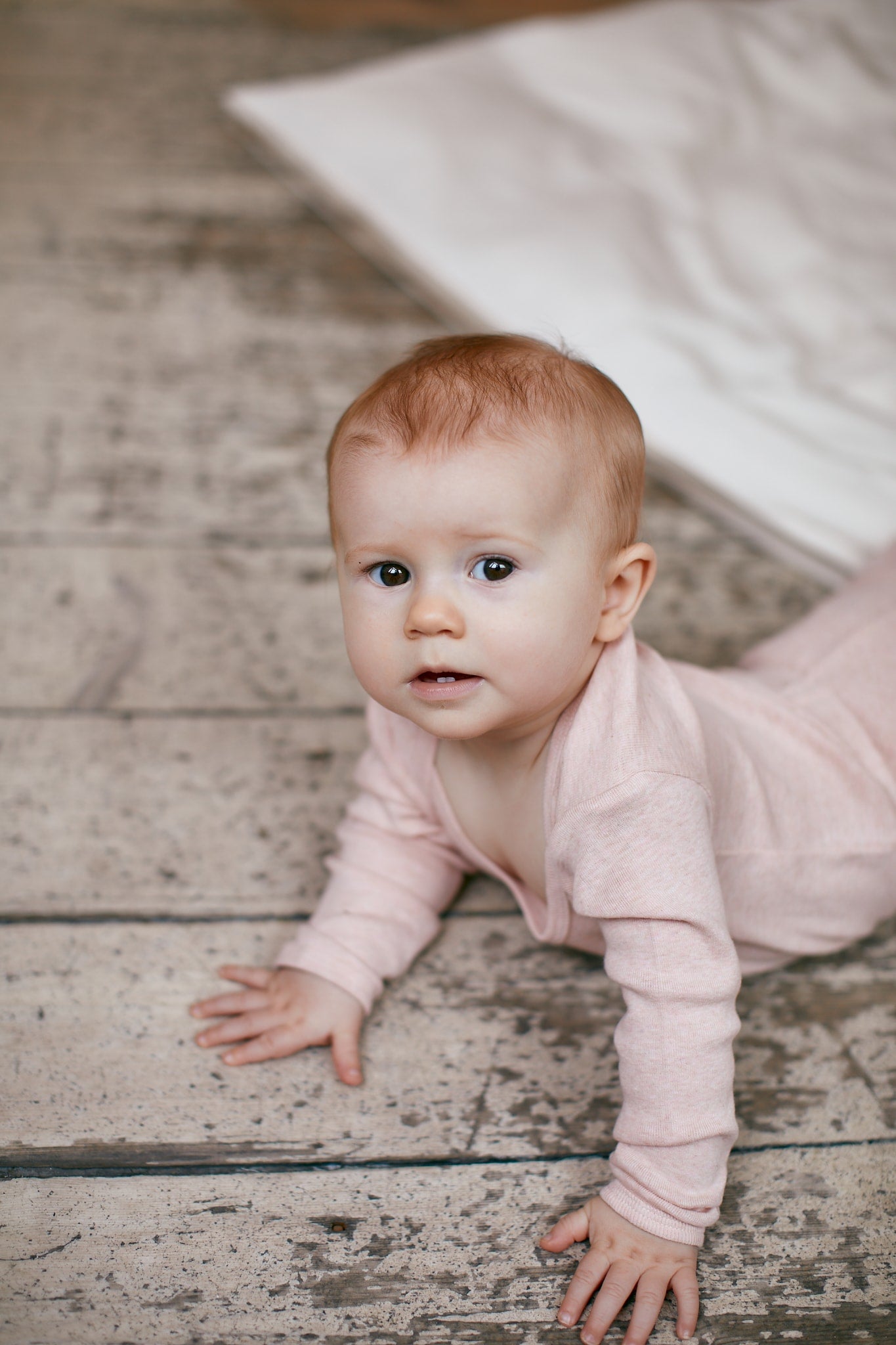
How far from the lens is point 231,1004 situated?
0.72 metres

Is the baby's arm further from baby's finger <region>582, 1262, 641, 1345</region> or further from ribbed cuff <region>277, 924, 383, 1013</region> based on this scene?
baby's finger <region>582, 1262, 641, 1345</region>

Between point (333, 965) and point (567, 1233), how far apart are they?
0.68 feet

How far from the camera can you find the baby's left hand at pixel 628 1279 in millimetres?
572

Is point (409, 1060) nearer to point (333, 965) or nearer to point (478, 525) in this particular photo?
point (333, 965)

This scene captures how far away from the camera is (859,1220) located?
A: 631 millimetres

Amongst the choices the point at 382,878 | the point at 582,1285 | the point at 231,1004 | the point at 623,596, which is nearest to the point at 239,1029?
the point at 231,1004

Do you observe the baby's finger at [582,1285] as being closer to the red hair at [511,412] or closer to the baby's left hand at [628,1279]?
the baby's left hand at [628,1279]

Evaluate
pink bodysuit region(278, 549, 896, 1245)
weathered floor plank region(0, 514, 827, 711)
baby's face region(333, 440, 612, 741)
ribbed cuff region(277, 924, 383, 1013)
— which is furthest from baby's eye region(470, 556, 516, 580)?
weathered floor plank region(0, 514, 827, 711)

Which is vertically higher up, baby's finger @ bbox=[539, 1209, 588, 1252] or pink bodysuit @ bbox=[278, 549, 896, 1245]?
pink bodysuit @ bbox=[278, 549, 896, 1245]

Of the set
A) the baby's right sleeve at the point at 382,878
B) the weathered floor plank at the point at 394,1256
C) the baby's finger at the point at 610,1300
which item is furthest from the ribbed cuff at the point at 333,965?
the baby's finger at the point at 610,1300

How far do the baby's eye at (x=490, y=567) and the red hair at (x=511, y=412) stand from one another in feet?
0.18

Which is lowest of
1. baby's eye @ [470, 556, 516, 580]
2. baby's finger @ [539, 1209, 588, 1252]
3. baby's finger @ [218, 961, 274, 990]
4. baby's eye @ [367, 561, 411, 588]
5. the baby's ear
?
baby's finger @ [218, 961, 274, 990]

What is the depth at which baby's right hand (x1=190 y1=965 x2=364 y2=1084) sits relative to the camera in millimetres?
700

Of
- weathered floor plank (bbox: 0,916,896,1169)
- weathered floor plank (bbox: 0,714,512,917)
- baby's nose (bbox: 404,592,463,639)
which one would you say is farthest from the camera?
weathered floor plank (bbox: 0,714,512,917)
